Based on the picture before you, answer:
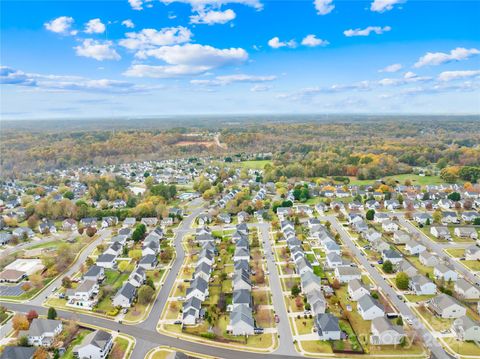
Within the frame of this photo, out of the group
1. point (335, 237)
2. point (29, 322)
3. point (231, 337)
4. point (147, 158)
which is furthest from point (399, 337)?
point (147, 158)

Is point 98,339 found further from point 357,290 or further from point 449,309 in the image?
point 449,309

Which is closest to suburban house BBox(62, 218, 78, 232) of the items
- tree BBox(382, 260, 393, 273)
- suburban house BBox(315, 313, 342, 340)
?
suburban house BBox(315, 313, 342, 340)

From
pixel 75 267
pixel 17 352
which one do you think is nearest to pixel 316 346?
pixel 17 352

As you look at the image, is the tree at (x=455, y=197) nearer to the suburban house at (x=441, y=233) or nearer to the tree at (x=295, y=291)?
the suburban house at (x=441, y=233)

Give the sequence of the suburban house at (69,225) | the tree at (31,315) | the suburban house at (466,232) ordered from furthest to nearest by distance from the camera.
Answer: the suburban house at (69,225) → the suburban house at (466,232) → the tree at (31,315)

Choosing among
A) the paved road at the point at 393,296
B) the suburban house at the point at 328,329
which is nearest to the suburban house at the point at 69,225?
the paved road at the point at 393,296

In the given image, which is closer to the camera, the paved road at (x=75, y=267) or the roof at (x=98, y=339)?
the roof at (x=98, y=339)
